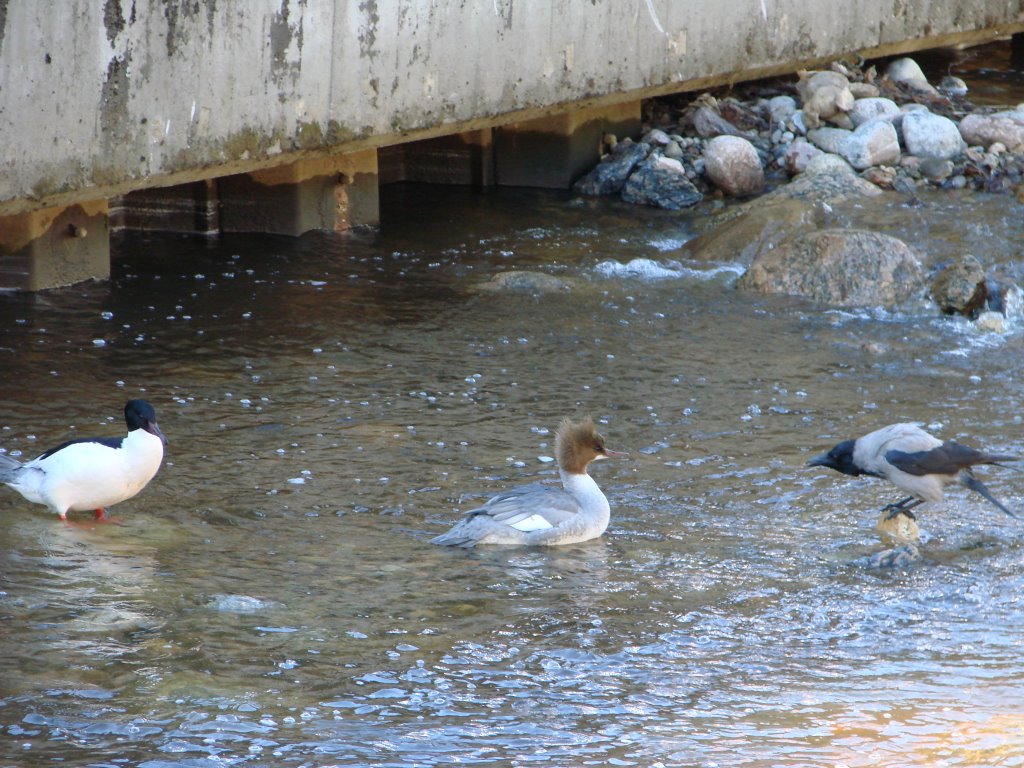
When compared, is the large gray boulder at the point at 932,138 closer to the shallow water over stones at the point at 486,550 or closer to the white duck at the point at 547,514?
the shallow water over stones at the point at 486,550

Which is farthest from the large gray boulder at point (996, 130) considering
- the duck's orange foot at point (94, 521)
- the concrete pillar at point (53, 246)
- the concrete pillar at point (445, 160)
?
the duck's orange foot at point (94, 521)

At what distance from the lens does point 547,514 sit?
21.2ft

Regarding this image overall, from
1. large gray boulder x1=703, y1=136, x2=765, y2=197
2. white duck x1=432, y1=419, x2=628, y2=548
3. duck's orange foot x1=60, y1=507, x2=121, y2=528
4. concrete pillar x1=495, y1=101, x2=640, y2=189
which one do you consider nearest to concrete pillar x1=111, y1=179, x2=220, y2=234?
concrete pillar x1=495, y1=101, x2=640, y2=189

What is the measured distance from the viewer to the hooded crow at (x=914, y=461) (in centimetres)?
654

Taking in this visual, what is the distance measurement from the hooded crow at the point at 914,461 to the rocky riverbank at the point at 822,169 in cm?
446

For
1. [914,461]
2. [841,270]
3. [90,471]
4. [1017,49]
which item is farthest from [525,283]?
[1017,49]

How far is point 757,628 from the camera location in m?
5.73

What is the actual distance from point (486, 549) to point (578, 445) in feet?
2.19

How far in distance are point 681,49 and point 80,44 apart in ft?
22.3

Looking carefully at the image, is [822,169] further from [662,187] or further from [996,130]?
[996,130]

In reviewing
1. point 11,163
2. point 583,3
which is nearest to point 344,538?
point 11,163

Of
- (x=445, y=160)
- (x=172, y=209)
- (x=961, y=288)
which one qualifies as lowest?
(x=961, y=288)

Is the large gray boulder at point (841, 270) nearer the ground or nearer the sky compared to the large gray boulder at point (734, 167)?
nearer the ground

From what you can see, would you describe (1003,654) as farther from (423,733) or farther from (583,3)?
(583,3)
